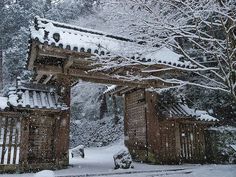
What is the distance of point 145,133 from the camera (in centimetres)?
1180

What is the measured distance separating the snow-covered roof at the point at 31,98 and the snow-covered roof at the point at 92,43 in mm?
2111

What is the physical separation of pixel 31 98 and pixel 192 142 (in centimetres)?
733

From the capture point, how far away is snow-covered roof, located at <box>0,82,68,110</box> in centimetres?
889

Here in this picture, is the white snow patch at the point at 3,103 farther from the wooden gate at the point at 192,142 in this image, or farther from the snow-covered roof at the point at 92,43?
the wooden gate at the point at 192,142

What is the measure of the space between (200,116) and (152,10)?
739cm

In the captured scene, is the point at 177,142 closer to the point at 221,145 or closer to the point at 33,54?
the point at 221,145

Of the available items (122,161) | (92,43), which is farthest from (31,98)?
(122,161)

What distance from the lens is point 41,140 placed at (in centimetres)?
949

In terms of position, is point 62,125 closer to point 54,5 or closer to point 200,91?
point 200,91

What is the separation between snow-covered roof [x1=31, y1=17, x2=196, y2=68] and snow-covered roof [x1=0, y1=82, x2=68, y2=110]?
6.93 ft

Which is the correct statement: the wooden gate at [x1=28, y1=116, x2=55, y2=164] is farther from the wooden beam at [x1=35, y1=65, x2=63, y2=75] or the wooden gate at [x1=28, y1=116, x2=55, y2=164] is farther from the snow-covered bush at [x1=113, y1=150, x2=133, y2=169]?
the snow-covered bush at [x1=113, y1=150, x2=133, y2=169]

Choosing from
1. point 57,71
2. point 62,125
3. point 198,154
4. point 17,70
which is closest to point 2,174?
point 62,125

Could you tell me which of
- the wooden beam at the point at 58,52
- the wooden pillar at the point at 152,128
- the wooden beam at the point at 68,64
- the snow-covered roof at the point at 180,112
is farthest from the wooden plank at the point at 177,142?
the wooden beam at the point at 68,64

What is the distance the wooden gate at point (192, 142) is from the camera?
473 inches
